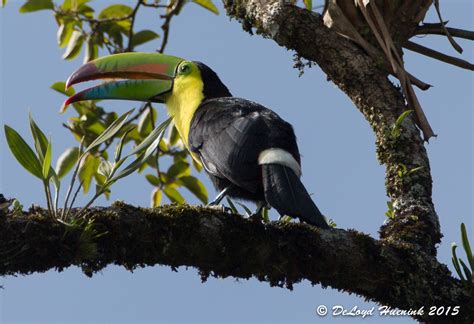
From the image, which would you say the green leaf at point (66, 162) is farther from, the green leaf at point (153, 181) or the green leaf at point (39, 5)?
the green leaf at point (39, 5)

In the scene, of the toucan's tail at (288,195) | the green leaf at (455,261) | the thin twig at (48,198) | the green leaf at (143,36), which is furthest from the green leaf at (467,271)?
the green leaf at (143,36)

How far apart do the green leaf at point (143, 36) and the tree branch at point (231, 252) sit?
9.11 ft

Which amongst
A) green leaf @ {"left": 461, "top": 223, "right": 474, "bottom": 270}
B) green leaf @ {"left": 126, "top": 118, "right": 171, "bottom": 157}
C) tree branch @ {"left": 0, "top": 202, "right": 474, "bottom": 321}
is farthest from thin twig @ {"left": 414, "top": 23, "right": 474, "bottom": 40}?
green leaf @ {"left": 126, "top": 118, "right": 171, "bottom": 157}

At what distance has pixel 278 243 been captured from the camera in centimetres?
353

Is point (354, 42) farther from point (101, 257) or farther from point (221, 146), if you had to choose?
point (101, 257)

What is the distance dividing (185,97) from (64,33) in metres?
0.95

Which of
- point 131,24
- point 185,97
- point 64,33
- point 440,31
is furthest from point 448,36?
point 64,33

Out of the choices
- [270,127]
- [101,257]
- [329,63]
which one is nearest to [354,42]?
[329,63]

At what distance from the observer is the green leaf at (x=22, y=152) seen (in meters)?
3.40

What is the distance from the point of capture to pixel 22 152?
A: 3.43m

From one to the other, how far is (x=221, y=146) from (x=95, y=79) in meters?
1.28

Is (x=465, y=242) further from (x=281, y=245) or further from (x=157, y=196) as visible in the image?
(x=157, y=196)

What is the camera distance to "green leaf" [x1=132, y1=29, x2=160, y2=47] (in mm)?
6090

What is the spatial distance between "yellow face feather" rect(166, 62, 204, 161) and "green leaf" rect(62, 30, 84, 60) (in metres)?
0.69
